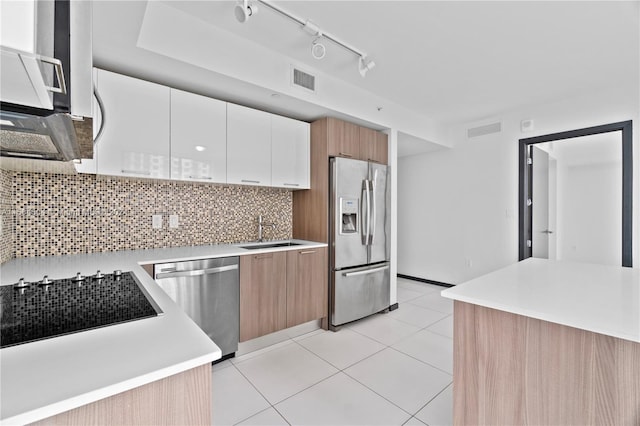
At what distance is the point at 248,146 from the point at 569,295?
2.51 m

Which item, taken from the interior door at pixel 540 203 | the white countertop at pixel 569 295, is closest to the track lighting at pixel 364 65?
the white countertop at pixel 569 295

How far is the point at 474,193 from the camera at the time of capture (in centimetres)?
448

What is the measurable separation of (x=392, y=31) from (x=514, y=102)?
95.3 inches

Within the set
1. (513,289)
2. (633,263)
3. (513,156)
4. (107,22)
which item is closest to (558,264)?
(513,289)

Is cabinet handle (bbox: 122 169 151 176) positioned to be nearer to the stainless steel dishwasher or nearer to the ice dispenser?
the stainless steel dishwasher

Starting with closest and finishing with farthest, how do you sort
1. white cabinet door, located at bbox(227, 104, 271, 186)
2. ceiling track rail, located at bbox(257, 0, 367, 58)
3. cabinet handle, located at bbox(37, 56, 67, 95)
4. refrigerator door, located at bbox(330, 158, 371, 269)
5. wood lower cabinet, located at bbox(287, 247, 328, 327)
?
cabinet handle, located at bbox(37, 56, 67, 95), ceiling track rail, located at bbox(257, 0, 367, 58), white cabinet door, located at bbox(227, 104, 271, 186), wood lower cabinet, located at bbox(287, 247, 328, 327), refrigerator door, located at bbox(330, 158, 371, 269)

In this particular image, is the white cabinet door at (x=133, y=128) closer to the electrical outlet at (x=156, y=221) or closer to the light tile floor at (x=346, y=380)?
the electrical outlet at (x=156, y=221)

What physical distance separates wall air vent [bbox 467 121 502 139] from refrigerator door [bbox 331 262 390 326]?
250cm

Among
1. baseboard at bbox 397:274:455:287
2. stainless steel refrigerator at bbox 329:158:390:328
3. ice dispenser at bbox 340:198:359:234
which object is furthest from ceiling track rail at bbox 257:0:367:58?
baseboard at bbox 397:274:455:287

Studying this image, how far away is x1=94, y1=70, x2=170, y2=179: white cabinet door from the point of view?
2.05 meters

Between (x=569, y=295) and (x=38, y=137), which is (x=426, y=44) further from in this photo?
(x=38, y=137)

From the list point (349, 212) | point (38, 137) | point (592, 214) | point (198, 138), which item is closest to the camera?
point (38, 137)

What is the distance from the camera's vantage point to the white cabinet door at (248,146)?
104 inches

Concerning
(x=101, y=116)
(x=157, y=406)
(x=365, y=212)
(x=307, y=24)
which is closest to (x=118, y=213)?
(x=101, y=116)
